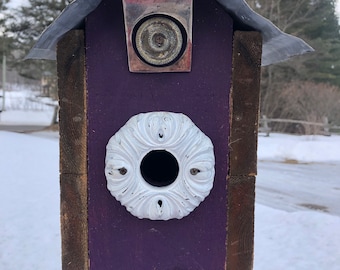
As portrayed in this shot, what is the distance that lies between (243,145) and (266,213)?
3.34m

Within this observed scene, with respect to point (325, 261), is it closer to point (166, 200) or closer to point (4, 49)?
point (166, 200)

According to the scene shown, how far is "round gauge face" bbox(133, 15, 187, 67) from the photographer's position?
1399 mm

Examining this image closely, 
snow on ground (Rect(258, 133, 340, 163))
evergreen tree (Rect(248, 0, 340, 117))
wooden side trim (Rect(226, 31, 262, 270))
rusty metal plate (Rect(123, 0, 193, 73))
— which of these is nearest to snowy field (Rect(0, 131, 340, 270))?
wooden side trim (Rect(226, 31, 262, 270))

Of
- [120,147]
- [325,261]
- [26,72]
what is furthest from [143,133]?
[26,72]

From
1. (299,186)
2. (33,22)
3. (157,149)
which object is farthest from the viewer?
(33,22)

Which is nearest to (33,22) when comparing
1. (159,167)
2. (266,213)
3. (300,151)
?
(300,151)

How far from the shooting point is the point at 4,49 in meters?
14.2

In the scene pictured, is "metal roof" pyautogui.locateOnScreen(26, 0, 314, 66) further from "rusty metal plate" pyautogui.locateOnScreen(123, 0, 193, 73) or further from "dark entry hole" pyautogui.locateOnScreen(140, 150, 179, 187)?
"dark entry hole" pyautogui.locateOnScreen(140, 150, 179, 187)

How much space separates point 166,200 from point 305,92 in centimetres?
1410

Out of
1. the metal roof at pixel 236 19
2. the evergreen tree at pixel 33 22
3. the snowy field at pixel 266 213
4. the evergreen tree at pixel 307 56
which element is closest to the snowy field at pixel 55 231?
the snowy field at pixel 266 213

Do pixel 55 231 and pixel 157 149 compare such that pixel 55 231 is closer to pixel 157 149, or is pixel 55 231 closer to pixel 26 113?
pixel 157 149

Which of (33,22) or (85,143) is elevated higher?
(33,22)

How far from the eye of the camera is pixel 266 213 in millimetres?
4652

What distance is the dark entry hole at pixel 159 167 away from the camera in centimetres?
157
